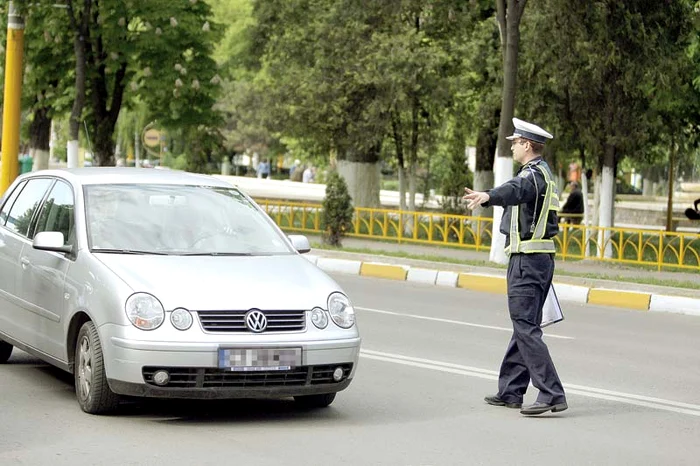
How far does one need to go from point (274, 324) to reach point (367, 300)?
853 centimetres

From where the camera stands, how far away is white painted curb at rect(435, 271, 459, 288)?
63.1 feet

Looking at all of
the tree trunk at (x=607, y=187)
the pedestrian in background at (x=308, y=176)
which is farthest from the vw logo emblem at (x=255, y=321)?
the pedestrian in background at (x=308, y=176)

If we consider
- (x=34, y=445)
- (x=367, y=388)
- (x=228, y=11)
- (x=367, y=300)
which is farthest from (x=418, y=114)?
(x=228, y=11)

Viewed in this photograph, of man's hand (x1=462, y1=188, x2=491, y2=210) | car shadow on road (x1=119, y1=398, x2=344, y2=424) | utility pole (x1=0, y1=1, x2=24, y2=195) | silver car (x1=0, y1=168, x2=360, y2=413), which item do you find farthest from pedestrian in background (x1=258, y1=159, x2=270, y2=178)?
man's hand (x1=462, y1=188, x2=491, y2=210)

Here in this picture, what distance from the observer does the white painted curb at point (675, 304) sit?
16.5 metres

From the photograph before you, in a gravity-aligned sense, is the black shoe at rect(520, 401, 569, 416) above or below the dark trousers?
A: below

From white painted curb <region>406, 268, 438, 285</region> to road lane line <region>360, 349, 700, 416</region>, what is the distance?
858cm

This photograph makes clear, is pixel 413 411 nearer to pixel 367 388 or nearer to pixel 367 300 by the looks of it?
pixel 367 388

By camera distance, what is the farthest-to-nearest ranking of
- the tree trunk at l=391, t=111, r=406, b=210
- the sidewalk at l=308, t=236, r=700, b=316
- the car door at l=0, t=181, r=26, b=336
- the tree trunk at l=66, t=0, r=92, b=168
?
the tree trunk at l=391, t=111, r=406, b=210 < the tree trunk at l=66, t=0, r=92, b=168 < the sidewalk at l=308, t=236, r=700, b=316 < the car door at l=0, t=181, r=26, b=336

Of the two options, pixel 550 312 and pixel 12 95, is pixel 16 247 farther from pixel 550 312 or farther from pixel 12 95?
pixel 12 95

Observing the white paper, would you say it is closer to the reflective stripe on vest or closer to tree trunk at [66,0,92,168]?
the reflective stripe on vest

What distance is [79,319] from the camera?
8.02 meters

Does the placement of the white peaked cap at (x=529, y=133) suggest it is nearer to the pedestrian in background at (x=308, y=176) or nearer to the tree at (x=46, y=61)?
the tree at (x=46, y=61)

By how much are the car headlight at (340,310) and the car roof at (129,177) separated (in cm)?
170
